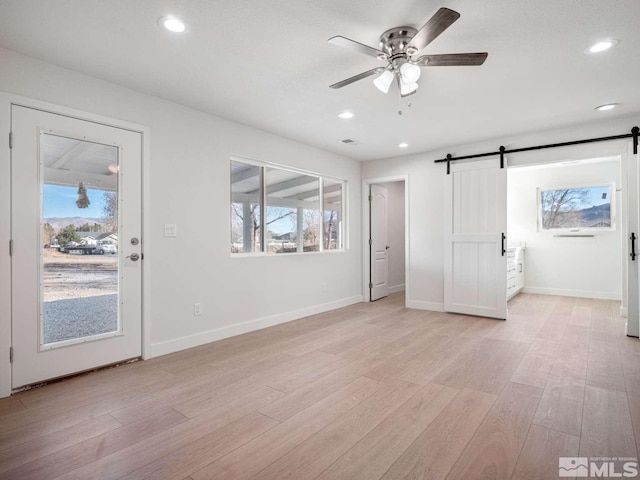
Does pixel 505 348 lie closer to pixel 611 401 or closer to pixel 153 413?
pixel 611 401

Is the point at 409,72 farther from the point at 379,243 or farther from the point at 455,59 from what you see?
the point at 379,243

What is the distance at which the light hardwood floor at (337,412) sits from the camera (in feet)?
5.55

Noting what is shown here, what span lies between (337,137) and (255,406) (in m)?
3.54

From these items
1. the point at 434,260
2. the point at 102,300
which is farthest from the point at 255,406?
the point at 434,260

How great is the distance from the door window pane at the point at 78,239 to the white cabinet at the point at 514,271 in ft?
18.3

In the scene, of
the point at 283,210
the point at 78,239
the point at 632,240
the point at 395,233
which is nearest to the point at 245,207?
the point at 283,210

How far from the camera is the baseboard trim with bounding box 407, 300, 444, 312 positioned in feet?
17.3

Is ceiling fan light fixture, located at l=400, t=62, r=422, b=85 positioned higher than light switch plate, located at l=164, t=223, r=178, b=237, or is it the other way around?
ceiling fan light fixture, located at l=400, t=62, r=422, b=85

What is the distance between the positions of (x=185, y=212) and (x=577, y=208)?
680 cm

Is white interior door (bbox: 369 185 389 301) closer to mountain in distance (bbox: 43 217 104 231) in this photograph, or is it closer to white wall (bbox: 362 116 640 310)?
white wall (bbox: 362 116 640 310)

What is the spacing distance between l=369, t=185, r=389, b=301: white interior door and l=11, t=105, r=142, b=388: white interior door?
404 cm

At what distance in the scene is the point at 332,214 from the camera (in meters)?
5.68

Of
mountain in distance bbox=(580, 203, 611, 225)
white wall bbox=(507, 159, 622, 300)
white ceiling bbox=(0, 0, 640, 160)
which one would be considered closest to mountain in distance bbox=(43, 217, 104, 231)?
white ceiling bbox=(0, 0, 640, 160)

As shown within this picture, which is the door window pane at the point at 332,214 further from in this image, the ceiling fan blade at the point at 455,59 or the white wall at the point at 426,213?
the ceiling fan blade at the point at 455,59
